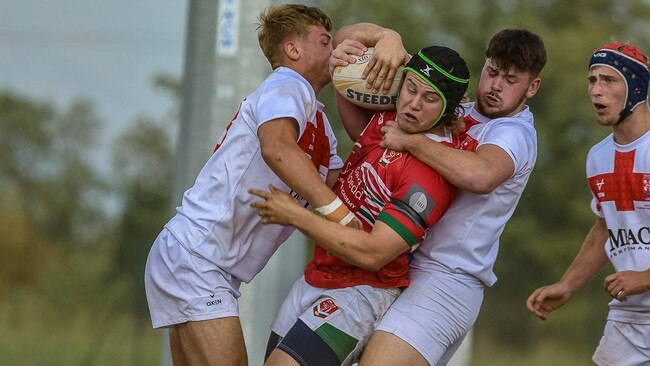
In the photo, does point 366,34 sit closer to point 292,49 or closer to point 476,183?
point 292,49

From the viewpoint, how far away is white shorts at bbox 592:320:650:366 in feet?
17.4

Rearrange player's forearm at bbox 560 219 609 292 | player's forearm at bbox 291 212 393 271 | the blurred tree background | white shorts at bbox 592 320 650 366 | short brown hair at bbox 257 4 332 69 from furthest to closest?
the blurred tree background, player's forearm at bbox 560 219 609 292, white shorts at bbox 592 320 650 366, short brown hair at bbox 257 4 332 69, player's forearm at bbox 291 212 393 271

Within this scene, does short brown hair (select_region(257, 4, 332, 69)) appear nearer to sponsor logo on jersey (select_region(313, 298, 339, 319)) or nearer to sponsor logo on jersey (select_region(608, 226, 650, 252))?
sponsor logo on jersey (select_region(313, 298, 339, 319))

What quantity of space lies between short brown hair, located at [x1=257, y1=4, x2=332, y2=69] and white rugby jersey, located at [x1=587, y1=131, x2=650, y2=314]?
1.47m

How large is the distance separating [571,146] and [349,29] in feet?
17.3

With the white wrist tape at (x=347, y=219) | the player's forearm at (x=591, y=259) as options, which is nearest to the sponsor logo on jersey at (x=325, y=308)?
the white wrist tape at (x=347, y=219)

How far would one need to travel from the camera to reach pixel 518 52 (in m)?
4.71

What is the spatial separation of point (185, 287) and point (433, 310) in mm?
995

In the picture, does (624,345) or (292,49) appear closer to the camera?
(292,49)

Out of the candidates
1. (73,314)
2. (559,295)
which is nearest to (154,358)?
(73,314)

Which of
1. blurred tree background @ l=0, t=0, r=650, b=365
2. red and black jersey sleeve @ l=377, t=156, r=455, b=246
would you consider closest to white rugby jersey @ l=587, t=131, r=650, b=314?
red and black jersey sleeve @ l=377, t=156, r=455, b=246

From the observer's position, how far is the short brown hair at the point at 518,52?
471 cm

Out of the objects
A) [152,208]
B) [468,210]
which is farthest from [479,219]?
[152,208]

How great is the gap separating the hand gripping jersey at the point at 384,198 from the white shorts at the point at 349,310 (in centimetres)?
4
